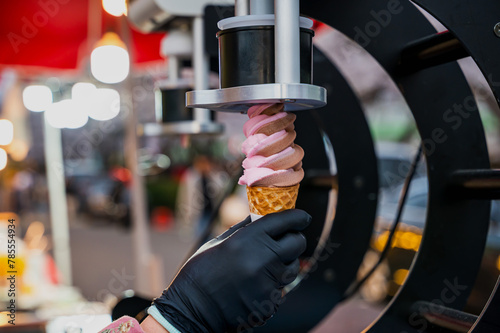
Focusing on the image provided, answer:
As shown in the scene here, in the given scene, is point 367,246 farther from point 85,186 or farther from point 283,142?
point 85,186

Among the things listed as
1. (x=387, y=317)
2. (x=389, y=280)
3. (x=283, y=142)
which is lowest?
(x=389, y=280)

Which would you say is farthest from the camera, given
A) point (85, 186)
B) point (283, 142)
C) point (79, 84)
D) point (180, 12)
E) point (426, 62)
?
point (85, 186)

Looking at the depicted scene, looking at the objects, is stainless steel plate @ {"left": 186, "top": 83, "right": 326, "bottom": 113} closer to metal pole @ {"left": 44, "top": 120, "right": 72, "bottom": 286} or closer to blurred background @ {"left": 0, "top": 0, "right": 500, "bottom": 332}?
blurred background @ {"left": 0, "top": 0, "right": 500, "bottom": 332}

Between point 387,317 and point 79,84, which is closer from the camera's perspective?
point 387,317

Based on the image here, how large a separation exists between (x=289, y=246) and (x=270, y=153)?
0.13 m

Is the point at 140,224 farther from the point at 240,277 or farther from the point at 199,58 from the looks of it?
the point at 240,277

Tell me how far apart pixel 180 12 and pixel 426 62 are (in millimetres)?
722

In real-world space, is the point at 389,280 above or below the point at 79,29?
below

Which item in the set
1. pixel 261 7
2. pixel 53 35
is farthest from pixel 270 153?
pixel 53 35

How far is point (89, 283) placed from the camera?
4.66 m

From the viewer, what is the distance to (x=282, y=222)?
622mm

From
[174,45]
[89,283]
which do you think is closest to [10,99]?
[89,283]

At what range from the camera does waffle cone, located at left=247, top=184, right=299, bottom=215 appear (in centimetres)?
63

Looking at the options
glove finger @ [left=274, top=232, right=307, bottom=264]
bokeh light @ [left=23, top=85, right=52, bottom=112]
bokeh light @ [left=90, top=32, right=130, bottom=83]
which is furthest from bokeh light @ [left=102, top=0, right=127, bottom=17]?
glove finger @ [left=274, top=232, right=307, bottom=264]
